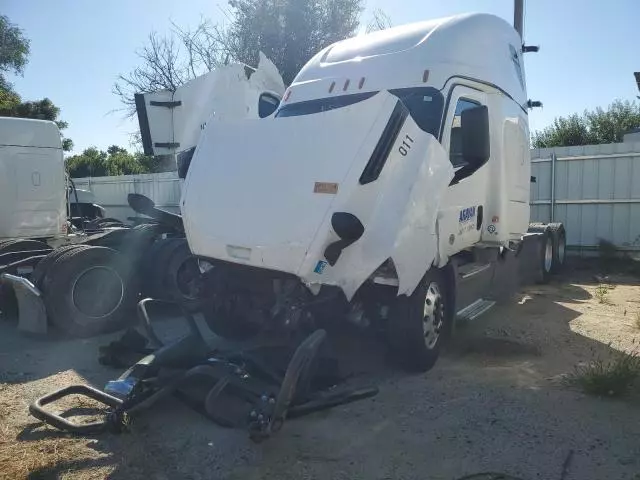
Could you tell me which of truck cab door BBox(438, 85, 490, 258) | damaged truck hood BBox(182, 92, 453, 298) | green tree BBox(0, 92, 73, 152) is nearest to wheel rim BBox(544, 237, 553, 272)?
truck cab door BBox(438, 85, 490, 258)

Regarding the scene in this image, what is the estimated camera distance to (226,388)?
4.37 meters

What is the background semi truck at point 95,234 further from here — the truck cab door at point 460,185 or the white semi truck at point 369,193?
the truck cab door at point 460,185

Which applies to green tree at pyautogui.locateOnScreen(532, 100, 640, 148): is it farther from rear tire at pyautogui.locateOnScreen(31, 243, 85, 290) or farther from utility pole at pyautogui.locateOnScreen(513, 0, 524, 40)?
rear tire at pyautogui.locateOnScreen(31, 243, 85, 290)

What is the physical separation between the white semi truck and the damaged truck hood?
11mm

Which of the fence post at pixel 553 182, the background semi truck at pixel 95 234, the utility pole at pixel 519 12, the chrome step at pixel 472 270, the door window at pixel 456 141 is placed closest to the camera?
the door window at pixel 456 141

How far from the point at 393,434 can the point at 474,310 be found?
266 cm

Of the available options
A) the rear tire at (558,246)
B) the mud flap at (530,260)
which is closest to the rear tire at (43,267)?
the mud flap at (530,260)

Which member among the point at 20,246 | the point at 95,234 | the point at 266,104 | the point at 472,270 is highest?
the point at 266,104

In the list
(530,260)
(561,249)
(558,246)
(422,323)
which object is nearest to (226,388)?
(422,323)

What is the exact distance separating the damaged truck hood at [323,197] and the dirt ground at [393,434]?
104cm

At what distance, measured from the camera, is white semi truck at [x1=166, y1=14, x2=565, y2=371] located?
434 centimetres

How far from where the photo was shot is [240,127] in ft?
16.5

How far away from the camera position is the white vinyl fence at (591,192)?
1194 cm

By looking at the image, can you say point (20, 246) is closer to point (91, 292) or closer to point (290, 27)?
point (91, 292)
